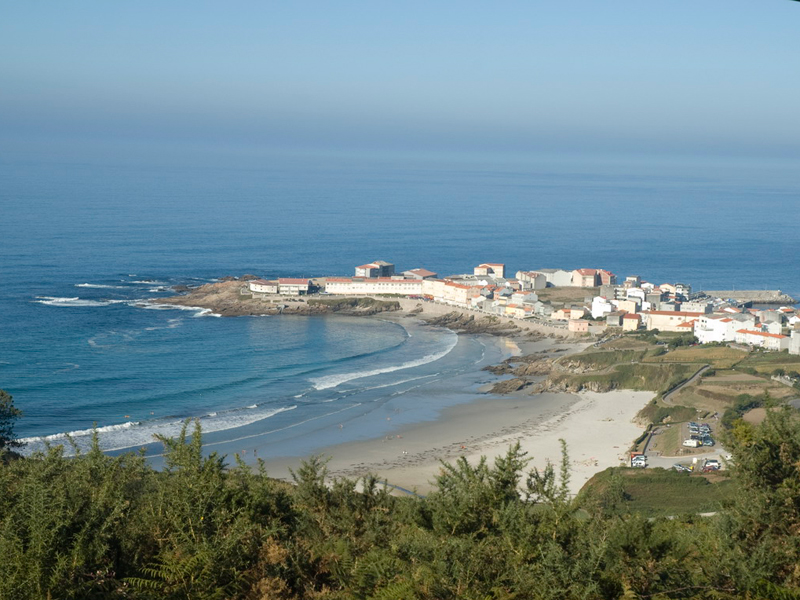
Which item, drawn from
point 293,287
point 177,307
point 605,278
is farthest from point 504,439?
point 605,278

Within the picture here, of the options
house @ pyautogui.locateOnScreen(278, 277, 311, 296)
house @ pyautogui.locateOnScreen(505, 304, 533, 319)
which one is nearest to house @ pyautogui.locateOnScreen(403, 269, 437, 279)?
house @ pyautogui.locateOnScreen(278, 277, 311, 296)

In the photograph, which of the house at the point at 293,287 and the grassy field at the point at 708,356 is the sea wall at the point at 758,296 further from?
the house at the point at 293,287

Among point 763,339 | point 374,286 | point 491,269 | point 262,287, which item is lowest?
point 763,339

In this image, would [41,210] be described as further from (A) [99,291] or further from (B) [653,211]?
(B) [653,211]

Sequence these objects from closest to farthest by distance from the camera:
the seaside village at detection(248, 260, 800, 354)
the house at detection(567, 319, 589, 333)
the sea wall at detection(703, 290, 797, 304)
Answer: the seaside village at detection(248, 260, 800, 354) → the house at detection(567, 319, 589, 333) → the sea wall at detection(703, 290, 797, 304)

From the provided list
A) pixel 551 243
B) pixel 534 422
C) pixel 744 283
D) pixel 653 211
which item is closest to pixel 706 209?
pixel 653 211

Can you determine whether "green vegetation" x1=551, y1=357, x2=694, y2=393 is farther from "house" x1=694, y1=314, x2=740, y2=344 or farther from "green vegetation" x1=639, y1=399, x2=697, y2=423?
"house" x1=694, y1=314, x2=740, y2=344

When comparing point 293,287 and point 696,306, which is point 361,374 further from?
point 696,306
